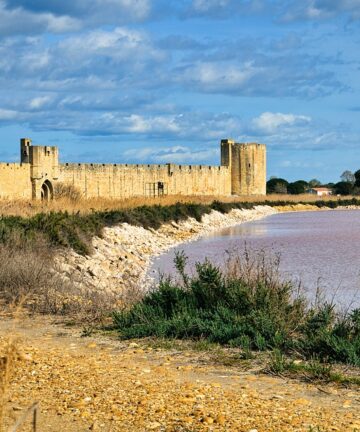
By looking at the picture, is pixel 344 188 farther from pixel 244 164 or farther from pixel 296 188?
pixel 244 164

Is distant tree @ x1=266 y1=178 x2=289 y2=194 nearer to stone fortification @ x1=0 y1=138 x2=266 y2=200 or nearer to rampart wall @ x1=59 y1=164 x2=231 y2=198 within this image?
stone fortification @ x1=0 y1=138 x2=266 y2=200

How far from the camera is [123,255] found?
53.5ft

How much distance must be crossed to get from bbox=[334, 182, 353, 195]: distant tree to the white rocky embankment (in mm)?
54291

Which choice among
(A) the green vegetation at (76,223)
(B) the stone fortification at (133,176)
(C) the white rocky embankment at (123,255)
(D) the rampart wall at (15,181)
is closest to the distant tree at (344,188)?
(B) the stone fortification at (133,176)

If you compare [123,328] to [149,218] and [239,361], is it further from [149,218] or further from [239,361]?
[149,218]

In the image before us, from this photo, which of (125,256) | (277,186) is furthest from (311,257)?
(277,186)

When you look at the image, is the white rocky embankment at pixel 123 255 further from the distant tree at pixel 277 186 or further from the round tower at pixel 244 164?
the distant tree at pixel 277 186

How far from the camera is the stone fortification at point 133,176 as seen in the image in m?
36.3

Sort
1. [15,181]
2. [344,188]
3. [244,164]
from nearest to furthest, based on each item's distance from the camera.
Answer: [15,181] < [244,164] < [344,188]

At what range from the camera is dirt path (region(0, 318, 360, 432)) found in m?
3.77

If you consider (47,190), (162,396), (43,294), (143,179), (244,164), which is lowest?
(162,396)

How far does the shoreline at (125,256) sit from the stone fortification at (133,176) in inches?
398

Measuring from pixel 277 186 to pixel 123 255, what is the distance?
66568 millimetres

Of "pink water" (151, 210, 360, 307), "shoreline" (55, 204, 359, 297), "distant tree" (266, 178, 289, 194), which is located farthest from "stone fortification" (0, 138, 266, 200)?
"distant tree" (266, 178, 289, 194)
